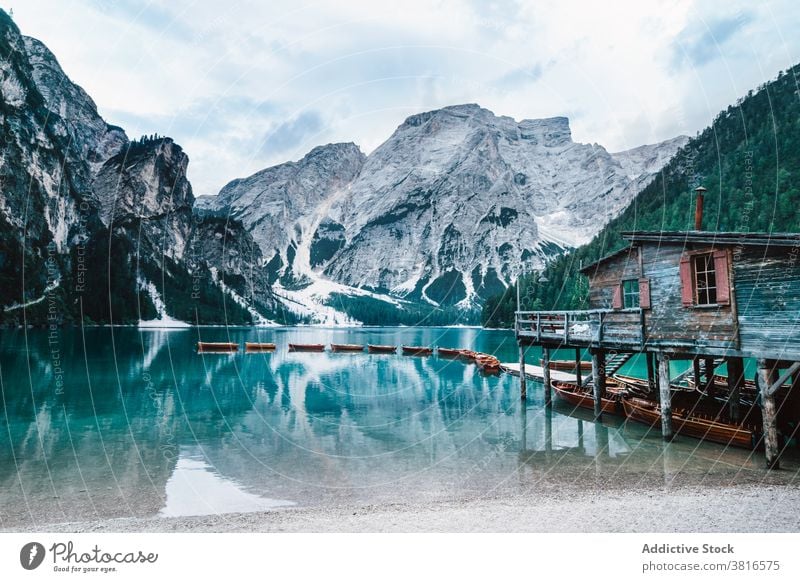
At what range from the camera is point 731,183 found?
8912 cm

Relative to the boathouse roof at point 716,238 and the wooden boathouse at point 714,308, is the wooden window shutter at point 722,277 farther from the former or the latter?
the boathouse roof at point 716,238

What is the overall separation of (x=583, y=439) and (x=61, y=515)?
56.8ft

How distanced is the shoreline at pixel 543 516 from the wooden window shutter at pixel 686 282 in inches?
238

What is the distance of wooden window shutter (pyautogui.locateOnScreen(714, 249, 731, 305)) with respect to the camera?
1570 centimetres

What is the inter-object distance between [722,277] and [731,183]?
89.2 metres

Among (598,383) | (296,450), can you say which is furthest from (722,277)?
(296,450)

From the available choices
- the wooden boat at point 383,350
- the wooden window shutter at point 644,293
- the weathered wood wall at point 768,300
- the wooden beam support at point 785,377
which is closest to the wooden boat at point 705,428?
the wooden beam support at point 785,377

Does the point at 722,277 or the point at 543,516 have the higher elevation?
the point at 722,277

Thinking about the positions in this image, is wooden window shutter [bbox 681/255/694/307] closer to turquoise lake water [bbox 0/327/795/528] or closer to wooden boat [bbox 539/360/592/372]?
turquoise lake water [bbox 0/327/795/528]

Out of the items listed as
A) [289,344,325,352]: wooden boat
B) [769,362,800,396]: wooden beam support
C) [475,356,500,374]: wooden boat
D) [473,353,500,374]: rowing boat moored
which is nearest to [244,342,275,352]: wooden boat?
[289,344,325,352]: wooden boat

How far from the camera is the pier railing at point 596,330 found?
1941cm

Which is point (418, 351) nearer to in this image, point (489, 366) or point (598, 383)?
point (489, 366)

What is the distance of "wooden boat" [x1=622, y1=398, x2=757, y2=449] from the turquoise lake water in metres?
0.42

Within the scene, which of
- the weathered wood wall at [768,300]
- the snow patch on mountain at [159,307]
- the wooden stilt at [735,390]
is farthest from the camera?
the snow patch on mountain at [159,307]
